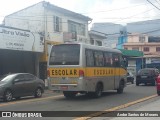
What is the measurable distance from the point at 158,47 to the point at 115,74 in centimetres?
7326

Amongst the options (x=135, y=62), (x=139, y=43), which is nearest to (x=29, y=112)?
(x=135, y=62)

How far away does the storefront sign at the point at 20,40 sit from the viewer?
27.8m

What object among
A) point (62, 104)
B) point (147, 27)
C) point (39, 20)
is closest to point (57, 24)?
point (39, 20)

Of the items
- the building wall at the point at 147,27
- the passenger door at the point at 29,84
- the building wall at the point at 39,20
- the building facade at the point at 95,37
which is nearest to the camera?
the passenger door at the point at 29,84

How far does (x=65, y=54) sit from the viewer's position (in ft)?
64.8

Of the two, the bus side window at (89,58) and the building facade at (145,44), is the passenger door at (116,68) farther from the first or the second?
the building facade at (145,44)

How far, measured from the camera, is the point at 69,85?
19.3 meters

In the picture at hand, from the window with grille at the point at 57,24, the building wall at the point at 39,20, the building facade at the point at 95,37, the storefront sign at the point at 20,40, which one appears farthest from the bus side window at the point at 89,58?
the building facade at the point at 95,37

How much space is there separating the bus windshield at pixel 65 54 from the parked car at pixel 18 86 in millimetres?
2095

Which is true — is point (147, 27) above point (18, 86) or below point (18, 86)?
above

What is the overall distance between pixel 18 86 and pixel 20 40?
9.84m

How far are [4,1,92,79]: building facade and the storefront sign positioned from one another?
2.44m

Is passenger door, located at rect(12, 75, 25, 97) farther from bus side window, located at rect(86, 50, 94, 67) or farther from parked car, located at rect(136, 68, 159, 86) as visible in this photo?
parked car, located at rect(136, 68, 159, 86)

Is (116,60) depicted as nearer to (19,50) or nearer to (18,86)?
(18,86)
